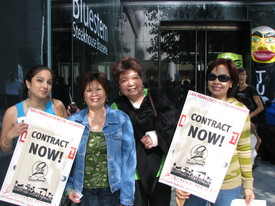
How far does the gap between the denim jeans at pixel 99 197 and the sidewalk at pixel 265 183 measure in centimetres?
214

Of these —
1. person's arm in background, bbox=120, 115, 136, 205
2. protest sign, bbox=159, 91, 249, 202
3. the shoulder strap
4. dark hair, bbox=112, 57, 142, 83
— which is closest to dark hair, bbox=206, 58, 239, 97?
protest sign, bbox=159, 91, 249, 202

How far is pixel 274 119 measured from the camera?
238 inches

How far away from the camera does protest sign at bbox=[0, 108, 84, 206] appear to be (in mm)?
2053

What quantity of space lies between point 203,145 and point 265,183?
353 cm

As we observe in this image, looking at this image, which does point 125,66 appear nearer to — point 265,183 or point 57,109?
point 57,109

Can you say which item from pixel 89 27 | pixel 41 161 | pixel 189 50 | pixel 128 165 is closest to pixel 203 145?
pixel 128 165

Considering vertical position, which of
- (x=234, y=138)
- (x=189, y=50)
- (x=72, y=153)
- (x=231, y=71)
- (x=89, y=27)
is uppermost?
(x=189, y=50)

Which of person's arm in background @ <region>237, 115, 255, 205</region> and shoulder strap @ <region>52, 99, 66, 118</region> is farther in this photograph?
shoulder strap @ <region>52, 99, 66, 118</region>

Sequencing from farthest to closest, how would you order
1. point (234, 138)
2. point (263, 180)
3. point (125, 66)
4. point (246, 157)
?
point (263, 180) → point (125, 66) → point (246, 157) → point (234, 138)

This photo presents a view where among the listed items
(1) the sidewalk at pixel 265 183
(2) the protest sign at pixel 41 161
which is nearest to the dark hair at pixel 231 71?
(2) the protest sign at pixel 41 161

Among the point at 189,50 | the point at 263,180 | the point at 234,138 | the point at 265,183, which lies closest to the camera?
the point at 234,138

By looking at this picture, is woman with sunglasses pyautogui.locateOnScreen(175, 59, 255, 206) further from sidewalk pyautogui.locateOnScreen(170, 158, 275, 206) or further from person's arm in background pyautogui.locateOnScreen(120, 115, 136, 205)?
sidewalk pyautogui.locateOnScreen(170, 158, 275, 206)

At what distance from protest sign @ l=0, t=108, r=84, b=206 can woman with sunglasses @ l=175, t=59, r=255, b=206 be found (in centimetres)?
84

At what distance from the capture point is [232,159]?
2168 millimetres
